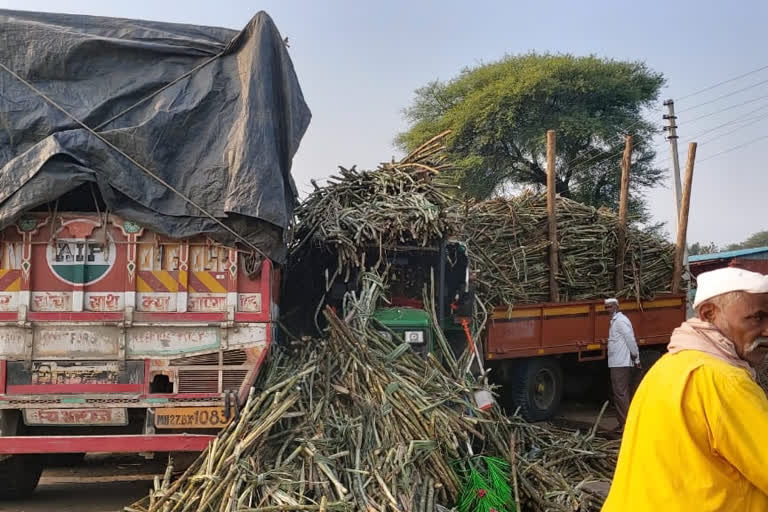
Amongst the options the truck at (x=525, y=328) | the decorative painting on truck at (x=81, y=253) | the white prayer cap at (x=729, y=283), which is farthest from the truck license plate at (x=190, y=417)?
the white prayer cap at (x=729, y=283)

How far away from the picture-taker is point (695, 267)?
22.7 m

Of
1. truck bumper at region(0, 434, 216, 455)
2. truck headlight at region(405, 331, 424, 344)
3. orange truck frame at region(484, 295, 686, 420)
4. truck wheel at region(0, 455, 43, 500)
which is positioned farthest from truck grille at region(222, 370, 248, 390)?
orange truck frame at region(484, 295, 686, 420)

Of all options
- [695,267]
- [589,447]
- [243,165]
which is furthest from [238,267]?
[695,267]

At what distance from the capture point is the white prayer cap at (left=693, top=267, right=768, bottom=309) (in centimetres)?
216

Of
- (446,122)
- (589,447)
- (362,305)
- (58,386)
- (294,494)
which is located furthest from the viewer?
(446,122)

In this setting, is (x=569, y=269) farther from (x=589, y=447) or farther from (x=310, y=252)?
(x=310, y=252)

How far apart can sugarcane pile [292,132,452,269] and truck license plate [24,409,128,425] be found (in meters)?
2.50

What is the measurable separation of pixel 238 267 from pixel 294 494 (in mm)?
1809

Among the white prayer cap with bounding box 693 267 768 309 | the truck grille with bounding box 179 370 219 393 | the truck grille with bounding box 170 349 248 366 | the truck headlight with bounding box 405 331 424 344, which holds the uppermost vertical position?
the white prayer cap with bounding box 693 267 768 309

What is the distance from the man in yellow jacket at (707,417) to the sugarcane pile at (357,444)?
300cm

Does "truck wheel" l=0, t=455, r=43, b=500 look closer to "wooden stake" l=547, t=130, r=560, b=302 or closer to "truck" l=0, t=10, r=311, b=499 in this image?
"truck" l=0, t=10, r=311, b=499

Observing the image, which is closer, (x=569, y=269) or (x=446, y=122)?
(x=569, y=269)

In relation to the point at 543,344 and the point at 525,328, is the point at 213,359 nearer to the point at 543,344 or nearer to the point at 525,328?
the point at 525,328

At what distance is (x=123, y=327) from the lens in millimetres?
5648
